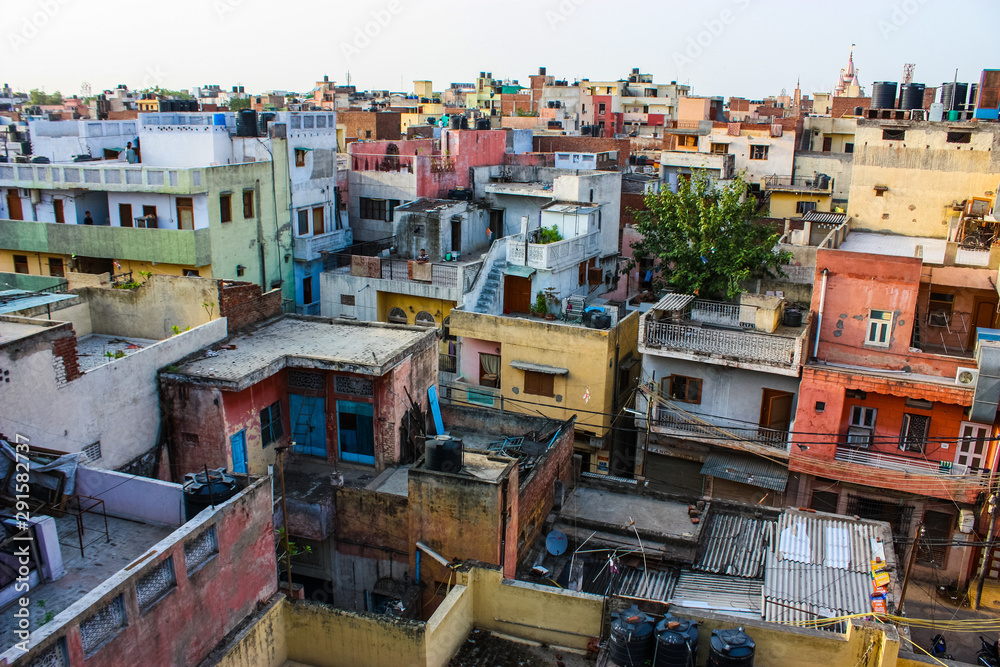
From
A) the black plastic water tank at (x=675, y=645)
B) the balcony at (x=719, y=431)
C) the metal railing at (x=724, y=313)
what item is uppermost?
the metal railing at (x=724, y=313)

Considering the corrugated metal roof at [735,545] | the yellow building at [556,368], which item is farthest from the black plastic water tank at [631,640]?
the yellow building at [556,368]

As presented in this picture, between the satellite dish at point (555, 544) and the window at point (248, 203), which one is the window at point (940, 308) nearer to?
the satellite dish at point (555, 544)

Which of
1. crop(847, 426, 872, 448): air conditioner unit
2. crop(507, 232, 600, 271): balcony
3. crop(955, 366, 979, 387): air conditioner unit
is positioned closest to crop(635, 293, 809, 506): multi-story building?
crop(847, 426, 872, 448): air conditioner unit

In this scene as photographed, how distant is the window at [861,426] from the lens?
23.3m

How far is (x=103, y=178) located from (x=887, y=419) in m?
28.3

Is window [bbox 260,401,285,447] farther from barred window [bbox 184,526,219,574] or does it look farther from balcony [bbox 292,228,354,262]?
balcony [bbox 292,228,354,262]

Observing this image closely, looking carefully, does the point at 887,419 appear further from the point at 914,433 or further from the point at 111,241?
the point at 111,241

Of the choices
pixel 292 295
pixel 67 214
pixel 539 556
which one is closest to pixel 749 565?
pixel 539 556

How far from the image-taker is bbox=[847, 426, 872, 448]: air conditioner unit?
23.3 meters

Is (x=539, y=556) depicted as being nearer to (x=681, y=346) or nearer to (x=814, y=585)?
(x=814, y=585)

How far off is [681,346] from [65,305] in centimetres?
1716

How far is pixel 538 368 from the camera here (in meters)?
27.4

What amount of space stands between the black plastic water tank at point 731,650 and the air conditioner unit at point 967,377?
12.9m

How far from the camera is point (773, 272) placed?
104 feet
